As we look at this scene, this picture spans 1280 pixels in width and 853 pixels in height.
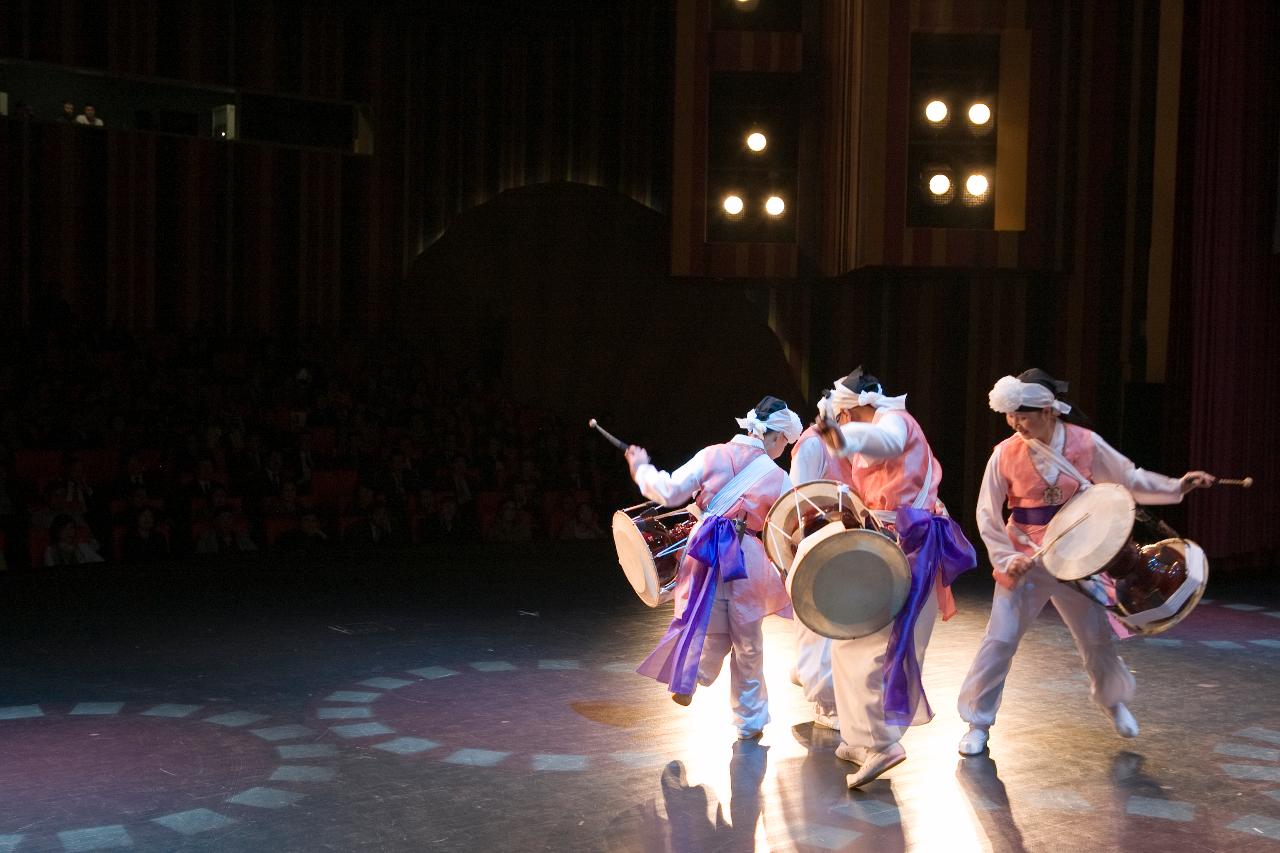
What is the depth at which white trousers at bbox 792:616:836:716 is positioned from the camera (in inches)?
189

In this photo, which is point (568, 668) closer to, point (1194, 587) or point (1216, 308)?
point (1194, 587)

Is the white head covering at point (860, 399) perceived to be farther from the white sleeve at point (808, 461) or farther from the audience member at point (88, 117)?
the audience member at point (88, 117)

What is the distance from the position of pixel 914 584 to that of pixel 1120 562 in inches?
26.0

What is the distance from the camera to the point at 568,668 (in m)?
5.75

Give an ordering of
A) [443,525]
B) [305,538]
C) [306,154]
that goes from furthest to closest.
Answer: [306,154], [443,525], [305,538]

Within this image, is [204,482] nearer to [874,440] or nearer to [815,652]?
[815,652]

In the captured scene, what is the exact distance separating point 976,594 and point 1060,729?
3.19 meters

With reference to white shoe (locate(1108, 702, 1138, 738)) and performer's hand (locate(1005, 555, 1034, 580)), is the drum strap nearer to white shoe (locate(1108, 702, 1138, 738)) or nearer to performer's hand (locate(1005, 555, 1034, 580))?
performer's hand (locate(1005, 555, 1034, 580))

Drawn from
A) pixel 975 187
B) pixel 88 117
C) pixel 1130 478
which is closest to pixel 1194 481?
pixel 1130 478

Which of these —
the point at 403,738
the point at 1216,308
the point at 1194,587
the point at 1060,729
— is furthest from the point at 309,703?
the point at 1216,308

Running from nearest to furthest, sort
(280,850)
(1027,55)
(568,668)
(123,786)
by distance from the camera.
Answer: (280,850)
(123,786)
(568,668)
(1027,55)

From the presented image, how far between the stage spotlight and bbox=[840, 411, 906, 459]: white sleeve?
520cm

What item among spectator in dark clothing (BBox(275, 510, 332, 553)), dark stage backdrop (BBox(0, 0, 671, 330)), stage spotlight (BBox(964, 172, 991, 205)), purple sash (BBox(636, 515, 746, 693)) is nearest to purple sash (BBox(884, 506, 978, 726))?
purple sash (BBox(636, 515, 746, 693))

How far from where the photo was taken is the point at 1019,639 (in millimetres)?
4418
